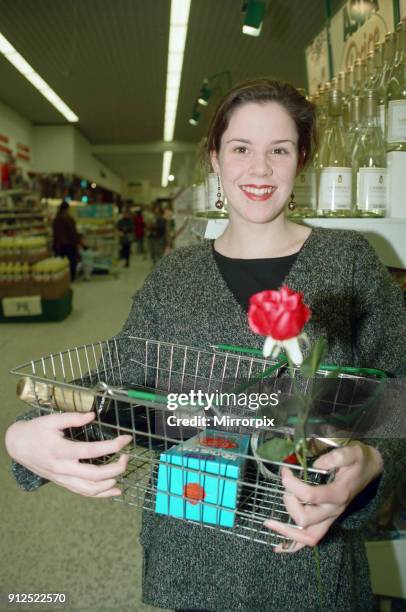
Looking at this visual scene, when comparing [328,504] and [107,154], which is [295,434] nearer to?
[328,504]

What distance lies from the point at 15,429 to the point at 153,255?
1534cm

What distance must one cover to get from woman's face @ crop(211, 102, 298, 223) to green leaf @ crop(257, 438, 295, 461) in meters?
0.73

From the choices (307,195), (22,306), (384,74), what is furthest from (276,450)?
(22,306)

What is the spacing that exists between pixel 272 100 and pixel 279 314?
0.85m

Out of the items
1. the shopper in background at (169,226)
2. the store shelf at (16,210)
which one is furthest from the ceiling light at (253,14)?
the store shelf at (16,210)

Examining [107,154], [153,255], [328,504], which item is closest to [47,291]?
[328,504]

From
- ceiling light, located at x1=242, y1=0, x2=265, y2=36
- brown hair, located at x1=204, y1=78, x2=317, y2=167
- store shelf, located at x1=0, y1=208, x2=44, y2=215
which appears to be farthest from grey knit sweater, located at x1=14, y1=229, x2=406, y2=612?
store shelf, located at x1=0, y1=208, x2=44, y2=215

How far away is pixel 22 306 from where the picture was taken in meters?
7.05

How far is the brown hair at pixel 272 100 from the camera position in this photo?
49.0 inches

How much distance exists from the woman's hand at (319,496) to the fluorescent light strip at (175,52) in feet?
24.1

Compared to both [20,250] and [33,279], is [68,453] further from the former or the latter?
[20,250]

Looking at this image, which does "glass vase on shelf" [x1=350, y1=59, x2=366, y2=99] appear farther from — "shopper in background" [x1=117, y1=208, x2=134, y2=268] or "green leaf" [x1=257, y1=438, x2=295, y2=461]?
"shopper in background" [x1=117, y1=208, x2=134, y2=268]

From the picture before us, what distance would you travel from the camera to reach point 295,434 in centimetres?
59

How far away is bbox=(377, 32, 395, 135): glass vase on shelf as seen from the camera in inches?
71.7
